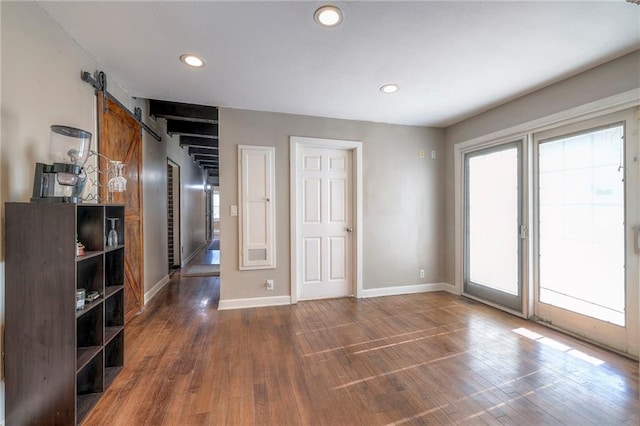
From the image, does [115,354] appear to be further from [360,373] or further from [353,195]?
[353,195]

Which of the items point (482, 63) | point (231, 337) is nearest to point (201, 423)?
point (231, 337)

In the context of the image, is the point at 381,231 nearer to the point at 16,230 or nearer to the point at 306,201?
the point at 306,201

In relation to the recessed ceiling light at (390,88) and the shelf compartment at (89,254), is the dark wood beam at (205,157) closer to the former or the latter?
the recessed ceiling light at (390,88)

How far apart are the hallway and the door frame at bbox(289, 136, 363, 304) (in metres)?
0.65

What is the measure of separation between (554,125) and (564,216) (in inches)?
36.9

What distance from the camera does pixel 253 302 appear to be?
3408mm

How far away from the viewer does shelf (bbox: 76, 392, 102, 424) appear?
5.19 feet

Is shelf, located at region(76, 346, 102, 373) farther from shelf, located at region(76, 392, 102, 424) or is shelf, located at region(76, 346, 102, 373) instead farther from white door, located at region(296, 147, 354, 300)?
white door, located at region(296, 147, 354, 300)

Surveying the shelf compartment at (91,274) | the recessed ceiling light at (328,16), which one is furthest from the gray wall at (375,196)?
the recessed ceiling light at (328,16)

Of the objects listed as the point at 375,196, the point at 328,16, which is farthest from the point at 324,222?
the point at 328,16

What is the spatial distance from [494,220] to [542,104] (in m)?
1.41

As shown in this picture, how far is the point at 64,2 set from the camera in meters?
1.64

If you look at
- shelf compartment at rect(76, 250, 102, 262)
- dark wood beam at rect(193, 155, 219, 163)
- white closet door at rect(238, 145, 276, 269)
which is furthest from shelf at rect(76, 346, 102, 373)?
dark wood beam at rect(193, 155, 219, 163)

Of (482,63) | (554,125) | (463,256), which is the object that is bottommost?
(463,256)
